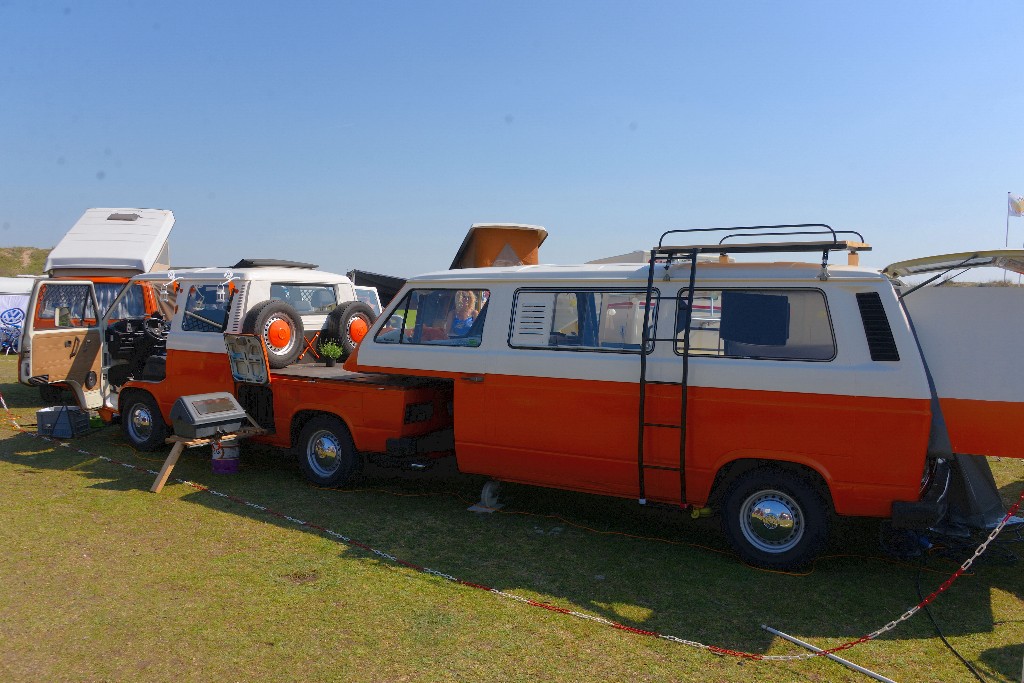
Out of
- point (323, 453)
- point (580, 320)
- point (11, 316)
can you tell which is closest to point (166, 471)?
point (323, 453)

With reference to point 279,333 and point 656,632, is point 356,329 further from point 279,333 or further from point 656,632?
point 656,632

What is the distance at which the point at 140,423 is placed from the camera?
354 inches

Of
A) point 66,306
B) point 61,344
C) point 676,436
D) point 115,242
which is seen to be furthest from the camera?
point 115,242

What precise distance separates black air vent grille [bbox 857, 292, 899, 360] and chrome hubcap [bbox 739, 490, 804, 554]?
1.23 m

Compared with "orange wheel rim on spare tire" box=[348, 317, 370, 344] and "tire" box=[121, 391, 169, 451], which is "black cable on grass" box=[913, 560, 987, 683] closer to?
"orange wheel rim on spare tire" box=[348, 317, 370, 344]

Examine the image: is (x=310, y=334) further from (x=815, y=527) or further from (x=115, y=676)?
(x=815, y=527)

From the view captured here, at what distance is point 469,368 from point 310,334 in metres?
3.01

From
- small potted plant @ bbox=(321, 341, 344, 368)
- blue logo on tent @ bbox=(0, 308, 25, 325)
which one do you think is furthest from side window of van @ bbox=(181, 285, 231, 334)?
blue logo on tent @ bbox=(0, 308, 25, 325)

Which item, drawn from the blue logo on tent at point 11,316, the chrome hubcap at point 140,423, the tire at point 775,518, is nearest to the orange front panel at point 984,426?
the tire at point 775,518

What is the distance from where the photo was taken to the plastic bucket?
7.90 m

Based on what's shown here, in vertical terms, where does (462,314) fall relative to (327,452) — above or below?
above

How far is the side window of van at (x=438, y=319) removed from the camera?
6.62 m

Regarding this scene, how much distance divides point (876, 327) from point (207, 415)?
6298mm

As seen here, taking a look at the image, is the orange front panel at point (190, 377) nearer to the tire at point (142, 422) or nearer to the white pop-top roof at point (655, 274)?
the tire at point (142, 422)
